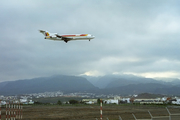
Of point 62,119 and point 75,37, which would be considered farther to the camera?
point 75,37

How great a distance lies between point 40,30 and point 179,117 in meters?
46.7

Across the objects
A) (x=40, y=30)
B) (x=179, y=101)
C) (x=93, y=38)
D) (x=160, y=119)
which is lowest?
(x=179, y=101)

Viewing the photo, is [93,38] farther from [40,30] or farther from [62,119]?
[62,119]

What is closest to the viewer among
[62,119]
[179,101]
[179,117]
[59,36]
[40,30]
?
[179,117]

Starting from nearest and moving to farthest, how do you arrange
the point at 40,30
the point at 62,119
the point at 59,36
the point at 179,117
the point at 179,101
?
the point at 179,117 < the point at 62,119 < the point at 59,36 < the point at 40,30 < the point at 179,101

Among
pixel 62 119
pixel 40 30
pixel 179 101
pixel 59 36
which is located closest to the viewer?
pixel 62 119

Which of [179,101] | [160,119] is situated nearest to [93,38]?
[160,119]

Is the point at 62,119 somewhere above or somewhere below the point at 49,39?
below

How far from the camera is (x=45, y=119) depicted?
33.4 metres

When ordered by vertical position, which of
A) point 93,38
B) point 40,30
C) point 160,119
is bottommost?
point 160,119

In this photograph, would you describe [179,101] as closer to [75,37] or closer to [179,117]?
[75,37]

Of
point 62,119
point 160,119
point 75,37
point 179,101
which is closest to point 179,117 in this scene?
point 160,119

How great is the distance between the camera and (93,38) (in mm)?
46469

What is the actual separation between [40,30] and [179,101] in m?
73.9
